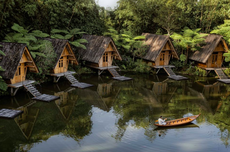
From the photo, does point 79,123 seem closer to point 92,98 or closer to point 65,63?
point 92,98

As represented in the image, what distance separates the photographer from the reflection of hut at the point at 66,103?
77.4 ft

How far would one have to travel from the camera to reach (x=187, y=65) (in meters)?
42.5

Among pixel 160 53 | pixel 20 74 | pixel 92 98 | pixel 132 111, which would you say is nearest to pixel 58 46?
pixel 20 74

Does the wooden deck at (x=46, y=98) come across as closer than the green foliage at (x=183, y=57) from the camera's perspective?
Yes

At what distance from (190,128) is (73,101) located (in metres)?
11.5

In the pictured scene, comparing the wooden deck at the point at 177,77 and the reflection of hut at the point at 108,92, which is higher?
the wooden deck at the point at 177,77

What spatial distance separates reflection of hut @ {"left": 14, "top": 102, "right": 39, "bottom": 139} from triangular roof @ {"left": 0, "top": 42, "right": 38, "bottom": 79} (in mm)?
3974

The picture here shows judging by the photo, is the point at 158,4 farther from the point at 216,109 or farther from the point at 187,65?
the point at 216,109

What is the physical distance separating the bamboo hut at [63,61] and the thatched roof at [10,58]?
574cm

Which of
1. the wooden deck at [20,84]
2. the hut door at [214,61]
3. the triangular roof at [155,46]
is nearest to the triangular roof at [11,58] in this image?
the wooden deck at [20,84]

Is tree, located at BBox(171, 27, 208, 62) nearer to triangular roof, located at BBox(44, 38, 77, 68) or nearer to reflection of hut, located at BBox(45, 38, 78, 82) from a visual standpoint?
reflection of hut, located at BBox(45, 38, 78, 82)

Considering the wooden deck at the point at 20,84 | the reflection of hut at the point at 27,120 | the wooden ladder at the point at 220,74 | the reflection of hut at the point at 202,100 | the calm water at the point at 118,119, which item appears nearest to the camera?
the calm water at the point at 118,119

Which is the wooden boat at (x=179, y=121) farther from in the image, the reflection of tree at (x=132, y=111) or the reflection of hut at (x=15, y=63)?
the reflection of hut at (x=15, y=63)

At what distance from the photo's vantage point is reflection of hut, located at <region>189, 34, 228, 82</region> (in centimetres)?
3866
